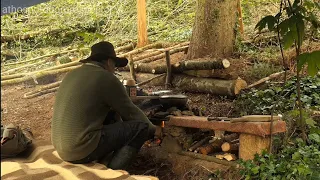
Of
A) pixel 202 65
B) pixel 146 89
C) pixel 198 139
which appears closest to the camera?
pixel 198 139

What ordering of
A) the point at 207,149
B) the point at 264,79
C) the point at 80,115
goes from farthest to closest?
the point at 264,79
the point at 207,149
the point at 80,115

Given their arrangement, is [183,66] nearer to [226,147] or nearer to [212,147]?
[212,147]

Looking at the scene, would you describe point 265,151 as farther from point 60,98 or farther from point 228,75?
point 228,75

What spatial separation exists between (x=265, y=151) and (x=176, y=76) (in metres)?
3.77

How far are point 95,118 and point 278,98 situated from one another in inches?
105

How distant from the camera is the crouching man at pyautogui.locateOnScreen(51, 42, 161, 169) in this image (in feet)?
10.7

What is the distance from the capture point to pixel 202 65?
20.8 ft

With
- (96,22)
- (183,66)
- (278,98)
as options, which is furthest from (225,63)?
(96,22)

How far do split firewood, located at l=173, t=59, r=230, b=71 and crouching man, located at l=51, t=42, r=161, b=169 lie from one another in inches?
109

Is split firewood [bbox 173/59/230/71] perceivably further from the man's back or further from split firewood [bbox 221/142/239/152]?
the man's back

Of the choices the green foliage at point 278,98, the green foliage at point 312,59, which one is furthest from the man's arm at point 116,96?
the green foliage at point 278,98

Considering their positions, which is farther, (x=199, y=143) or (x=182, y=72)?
(x=182, y=72)

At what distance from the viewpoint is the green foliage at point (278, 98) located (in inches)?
186

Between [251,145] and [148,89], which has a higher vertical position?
[148,89]
